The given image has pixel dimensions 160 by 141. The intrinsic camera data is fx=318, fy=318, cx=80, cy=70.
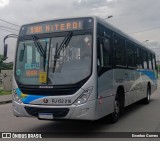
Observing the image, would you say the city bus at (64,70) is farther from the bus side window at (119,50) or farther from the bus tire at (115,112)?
the bus side window at (119,50)

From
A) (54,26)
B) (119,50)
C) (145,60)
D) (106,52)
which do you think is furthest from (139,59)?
(54,26)

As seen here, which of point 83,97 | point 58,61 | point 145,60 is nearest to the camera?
point 83,97

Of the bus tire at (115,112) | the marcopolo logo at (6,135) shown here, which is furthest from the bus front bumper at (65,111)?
the bus tire at (115,112)

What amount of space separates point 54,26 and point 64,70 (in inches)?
52.7

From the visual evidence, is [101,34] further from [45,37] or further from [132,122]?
[132,122]

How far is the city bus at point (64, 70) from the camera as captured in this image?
25.5 feet

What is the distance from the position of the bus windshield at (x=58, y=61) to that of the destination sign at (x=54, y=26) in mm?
238

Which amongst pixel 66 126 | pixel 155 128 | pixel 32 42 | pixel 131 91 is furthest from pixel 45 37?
pixel 131 91

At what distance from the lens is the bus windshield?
25.9 feet

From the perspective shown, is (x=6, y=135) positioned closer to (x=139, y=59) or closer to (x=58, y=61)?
(x=58, y=61)

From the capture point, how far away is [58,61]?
318 inches

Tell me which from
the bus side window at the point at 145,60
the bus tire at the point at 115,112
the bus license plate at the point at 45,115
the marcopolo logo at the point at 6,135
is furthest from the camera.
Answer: the bus side window at the point at 145,60

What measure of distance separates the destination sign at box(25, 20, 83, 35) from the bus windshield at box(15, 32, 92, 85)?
238mm

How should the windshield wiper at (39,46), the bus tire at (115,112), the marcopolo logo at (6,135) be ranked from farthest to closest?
the bus tire at (115,112) → the windshield wiper at (39,46) → the marcopolo logo at (6,135)
